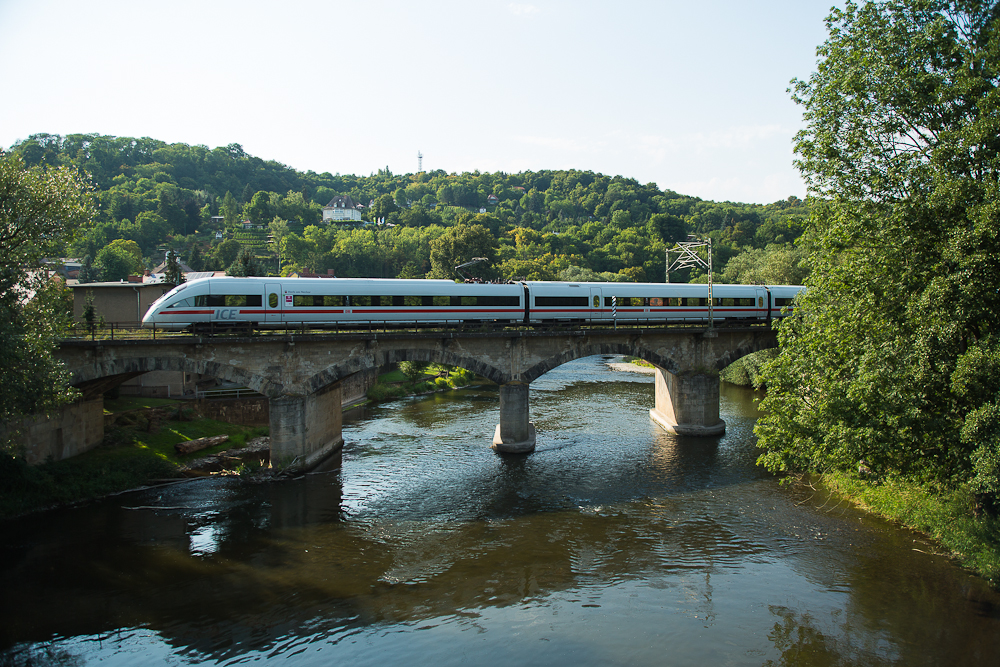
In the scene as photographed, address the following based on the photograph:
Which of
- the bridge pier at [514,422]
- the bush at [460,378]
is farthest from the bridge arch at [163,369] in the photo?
the bush at [460,378]

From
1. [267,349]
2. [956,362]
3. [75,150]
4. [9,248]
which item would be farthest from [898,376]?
[75,150]

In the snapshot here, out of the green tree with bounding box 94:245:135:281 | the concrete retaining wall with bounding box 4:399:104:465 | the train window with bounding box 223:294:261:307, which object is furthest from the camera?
the green tree with bounding box 94:245:135:281

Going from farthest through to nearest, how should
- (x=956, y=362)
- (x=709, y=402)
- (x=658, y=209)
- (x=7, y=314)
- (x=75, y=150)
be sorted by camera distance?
(x=658, y=209) → (x=75, y=150) → (x=709, y=402) → (x=7, y=314) → (x=956, y=362)

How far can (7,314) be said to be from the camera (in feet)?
74.1

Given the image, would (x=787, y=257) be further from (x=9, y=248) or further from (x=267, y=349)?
(x=9, y=248)

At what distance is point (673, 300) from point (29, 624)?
124ft

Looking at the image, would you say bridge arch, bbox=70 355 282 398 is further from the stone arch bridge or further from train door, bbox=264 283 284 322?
train door, bbox=264 283 284 322

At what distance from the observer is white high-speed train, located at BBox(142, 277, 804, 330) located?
1236 inches

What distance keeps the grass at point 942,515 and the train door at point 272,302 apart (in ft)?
99.8

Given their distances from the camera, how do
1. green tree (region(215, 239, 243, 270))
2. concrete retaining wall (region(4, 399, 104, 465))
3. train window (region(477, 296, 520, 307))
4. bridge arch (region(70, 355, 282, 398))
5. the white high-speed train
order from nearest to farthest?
concrete retaining wall (region(4, 399, 104, 465)), bridge arch (region(70, 355, 282, 398)), the white high-speed train, train window (region(477, 296, 520, 307)), green tree (region(215, 239, 243, 270))

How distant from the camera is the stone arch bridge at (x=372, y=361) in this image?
29875 mm

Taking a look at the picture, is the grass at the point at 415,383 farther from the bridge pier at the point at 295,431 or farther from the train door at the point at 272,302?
the train door at the point at 272,302

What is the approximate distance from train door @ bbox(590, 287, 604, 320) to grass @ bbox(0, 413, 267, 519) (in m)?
23.7

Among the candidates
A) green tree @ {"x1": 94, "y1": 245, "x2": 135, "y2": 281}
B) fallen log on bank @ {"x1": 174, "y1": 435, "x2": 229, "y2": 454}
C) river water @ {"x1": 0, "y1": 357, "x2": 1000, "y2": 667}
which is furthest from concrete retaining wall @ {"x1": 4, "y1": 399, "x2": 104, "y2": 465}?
green tree @ {"x1": 94, "y1": 245, "x2": 135, "y2": 281}
